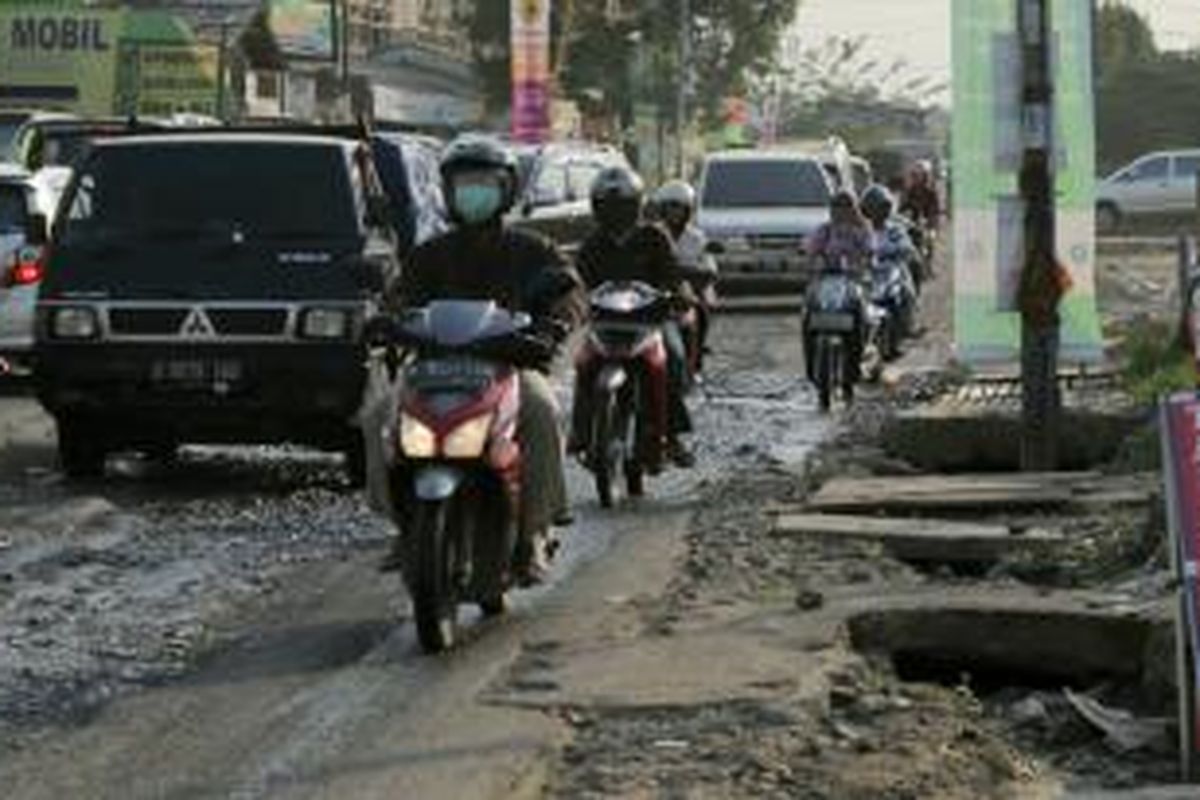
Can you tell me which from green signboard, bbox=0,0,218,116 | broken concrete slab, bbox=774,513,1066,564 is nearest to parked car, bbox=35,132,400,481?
broken concrete slab, bbox=774,513,1066,564

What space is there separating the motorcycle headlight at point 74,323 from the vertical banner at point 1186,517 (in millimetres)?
7791

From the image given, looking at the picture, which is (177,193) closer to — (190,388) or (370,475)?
(190,388)

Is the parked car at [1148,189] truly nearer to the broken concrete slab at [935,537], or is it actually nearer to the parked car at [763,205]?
the parked car at [763,205]

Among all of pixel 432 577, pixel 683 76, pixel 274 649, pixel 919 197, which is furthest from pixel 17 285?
pixel 683 76

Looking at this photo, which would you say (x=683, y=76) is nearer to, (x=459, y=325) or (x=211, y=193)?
(x=211, y=193)

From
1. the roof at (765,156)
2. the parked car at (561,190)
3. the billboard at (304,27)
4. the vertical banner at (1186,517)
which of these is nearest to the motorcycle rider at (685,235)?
the vertical banner at (1186,517)

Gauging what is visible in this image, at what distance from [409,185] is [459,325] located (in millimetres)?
9068

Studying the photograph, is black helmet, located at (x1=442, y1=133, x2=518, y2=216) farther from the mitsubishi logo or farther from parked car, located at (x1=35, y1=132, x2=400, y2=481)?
the mitsubishi logo

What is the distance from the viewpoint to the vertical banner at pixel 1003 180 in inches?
563

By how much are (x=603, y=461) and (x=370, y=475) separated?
355 centimetres

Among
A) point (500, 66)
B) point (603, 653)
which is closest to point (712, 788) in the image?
point (603, 653)

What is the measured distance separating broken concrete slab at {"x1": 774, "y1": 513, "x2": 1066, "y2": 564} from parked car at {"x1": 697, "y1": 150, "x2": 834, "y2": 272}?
1754 centimetres

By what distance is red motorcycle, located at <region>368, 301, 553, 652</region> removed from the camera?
27.8 ft

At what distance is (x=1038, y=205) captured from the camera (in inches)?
507
